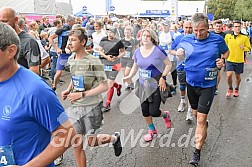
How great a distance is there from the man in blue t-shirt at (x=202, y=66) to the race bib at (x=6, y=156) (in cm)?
274

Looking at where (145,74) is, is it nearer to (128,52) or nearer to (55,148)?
(128,52)

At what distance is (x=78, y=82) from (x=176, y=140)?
6.55ft

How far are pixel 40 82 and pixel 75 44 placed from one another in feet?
6.33

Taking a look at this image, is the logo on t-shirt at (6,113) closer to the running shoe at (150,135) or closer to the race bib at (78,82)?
the race bib at (78,82)

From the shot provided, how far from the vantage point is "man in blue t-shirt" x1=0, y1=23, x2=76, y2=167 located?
1827 millimetres

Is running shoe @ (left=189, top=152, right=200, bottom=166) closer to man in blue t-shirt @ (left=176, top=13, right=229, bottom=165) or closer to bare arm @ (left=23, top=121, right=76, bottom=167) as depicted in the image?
man in blue t-shirt @ (left=176, top=13, right=229, bottom=165)

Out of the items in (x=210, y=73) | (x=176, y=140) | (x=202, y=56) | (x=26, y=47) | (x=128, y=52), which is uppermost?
(x=26, y=47)

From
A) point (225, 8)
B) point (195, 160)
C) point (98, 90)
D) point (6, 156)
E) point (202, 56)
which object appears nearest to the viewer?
point (6, 156)

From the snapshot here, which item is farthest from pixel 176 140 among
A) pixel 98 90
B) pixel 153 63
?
pixel 98 90

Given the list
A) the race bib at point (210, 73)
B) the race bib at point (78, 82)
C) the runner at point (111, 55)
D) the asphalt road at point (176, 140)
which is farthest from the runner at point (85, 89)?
the runner at point (111, 55)

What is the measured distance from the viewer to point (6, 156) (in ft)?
6.40

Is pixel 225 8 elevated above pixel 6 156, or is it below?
above

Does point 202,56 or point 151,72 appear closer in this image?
point 202,56

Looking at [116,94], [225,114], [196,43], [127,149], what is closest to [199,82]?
[196,43]
